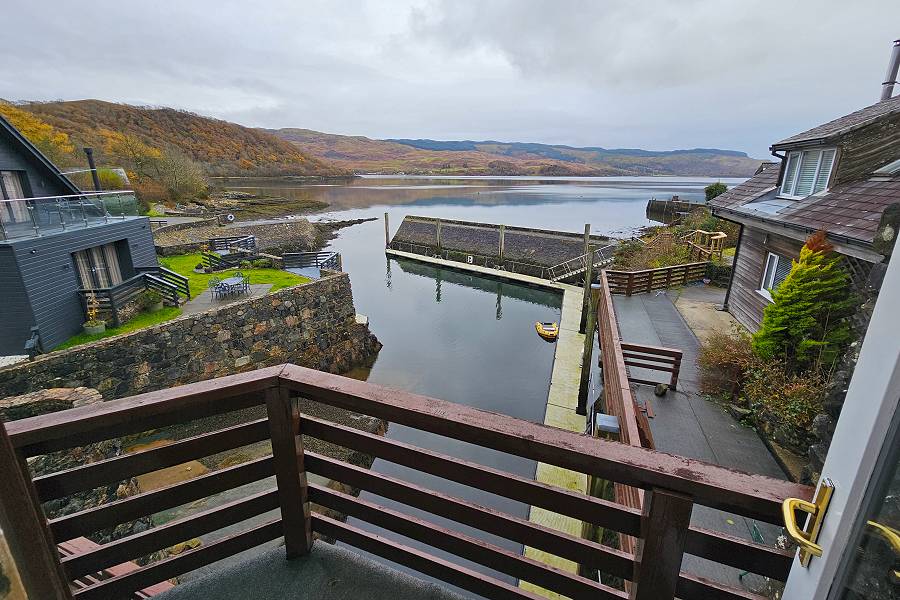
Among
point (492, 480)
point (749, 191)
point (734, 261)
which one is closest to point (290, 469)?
point (492, 480)

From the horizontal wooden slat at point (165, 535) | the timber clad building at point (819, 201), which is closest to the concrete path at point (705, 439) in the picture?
the timber clad building at point (819, 201)

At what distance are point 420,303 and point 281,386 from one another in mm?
21991

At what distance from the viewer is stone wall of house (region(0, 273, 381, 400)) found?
8.91m

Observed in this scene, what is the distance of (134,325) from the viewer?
35.0ft

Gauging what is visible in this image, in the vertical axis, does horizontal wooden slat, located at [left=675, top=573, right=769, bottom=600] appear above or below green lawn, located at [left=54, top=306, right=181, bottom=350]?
above

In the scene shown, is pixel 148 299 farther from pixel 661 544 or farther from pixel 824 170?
pixel 824 170

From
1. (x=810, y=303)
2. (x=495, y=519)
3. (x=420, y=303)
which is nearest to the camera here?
(x=495, y=519)

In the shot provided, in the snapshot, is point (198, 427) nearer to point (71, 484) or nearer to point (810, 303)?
point (71, 484)

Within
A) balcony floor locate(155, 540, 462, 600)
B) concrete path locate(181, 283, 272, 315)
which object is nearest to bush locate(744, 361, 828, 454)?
balcony floor locate(155, 540, 462, 600)

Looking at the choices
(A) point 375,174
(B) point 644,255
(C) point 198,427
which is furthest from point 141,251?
(A) point 375,174

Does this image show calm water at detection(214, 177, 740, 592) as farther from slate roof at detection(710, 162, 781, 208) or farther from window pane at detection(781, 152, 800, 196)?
window pane at detection(781, 152, 800, 196)

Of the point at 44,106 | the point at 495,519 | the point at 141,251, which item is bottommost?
the point at 141,251

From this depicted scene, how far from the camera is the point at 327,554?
2188 millimetres

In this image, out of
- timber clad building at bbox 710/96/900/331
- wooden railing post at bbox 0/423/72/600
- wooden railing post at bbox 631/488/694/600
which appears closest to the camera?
wooden railing post at bbox 0/423/72/600
